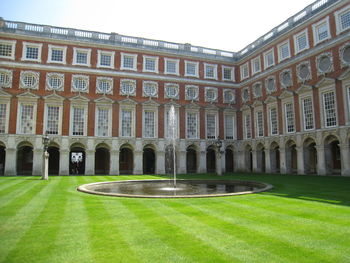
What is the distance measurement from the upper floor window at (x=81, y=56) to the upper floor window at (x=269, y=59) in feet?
81.6

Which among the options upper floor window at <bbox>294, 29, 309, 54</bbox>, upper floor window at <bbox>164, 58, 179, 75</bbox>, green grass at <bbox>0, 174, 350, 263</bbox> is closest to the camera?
green grass at <bbox>0, 174, 350, 263</bbox>

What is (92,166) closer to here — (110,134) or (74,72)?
(110,134)

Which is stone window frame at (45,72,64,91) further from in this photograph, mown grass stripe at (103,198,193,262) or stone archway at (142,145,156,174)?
mown grass stripe at (103,198,193,262)

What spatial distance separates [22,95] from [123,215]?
1193 inches

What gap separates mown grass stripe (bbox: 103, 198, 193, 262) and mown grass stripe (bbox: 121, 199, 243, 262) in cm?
11

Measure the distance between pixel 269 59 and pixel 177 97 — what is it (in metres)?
14.1

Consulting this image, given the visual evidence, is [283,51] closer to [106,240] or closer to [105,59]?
[105,59]

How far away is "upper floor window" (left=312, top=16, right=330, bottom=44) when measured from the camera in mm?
29391

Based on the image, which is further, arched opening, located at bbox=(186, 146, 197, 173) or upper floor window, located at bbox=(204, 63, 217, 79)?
arched opening, located at bbox=(186, 146, 197, 173)

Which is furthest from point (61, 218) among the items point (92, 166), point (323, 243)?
point (92, 166)

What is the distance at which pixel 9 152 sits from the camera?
1283 inches

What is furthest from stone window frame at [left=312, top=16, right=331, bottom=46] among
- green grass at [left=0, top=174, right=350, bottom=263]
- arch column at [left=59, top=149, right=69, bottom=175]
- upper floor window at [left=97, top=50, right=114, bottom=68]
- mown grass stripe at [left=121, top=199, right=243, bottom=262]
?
arch column at [left=59, top=149, right=69, bottom=175]

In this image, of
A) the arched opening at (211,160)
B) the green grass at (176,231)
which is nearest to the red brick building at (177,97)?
the arched opening at (211,160)

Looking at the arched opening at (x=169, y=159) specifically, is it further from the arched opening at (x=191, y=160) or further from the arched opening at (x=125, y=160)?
the arched opening at (x=125, y=160)
